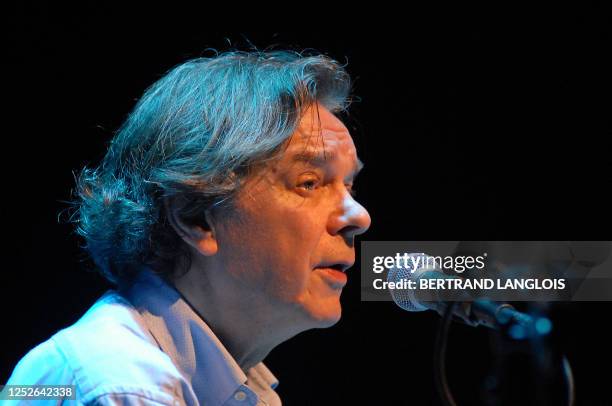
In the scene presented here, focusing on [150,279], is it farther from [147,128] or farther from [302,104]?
[302,104]

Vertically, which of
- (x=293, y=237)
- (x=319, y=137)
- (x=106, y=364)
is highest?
(x=319, y=137)

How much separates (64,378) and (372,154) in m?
1.92

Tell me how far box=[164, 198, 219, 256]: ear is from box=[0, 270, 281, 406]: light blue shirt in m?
0.13

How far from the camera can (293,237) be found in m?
1.68

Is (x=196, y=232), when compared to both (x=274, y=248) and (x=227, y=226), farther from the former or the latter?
(x=274, y=248)

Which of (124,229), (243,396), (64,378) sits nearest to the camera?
(64,378)

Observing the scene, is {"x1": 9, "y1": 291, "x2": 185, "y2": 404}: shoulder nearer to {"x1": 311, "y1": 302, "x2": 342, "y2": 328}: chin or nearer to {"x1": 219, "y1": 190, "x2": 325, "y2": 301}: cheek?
{"x1": 219, "y1": 190, "x2": 325, "y2": 301}: cheek

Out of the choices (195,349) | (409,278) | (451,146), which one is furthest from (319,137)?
(451,146)

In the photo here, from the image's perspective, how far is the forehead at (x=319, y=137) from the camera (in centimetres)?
A: 177

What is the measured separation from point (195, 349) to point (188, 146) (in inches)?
20.2

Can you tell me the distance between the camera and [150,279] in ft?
5.78

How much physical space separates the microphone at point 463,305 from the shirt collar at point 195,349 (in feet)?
1.46

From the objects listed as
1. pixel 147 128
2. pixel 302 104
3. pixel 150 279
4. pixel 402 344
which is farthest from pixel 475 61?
Answer: pixel 150 279

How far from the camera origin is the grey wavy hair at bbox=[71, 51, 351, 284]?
5.67 feet
